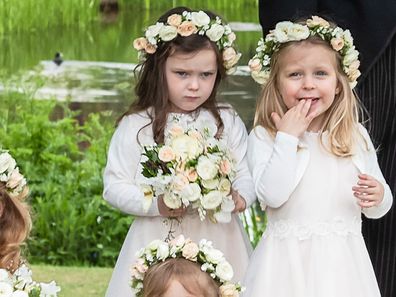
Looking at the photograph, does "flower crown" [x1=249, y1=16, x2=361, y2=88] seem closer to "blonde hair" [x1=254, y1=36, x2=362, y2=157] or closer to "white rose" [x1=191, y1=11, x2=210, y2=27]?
"blonde hair" [x1=254, y1=36, x2=362, y2=157]

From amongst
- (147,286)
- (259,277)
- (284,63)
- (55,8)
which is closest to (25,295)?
(147,286)

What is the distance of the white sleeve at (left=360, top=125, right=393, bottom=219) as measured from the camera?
5.70 metres

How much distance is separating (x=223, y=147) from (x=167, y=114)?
0.42m

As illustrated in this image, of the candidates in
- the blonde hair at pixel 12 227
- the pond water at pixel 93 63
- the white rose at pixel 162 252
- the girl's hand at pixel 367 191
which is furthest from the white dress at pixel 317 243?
the pond water at pixel 93 63

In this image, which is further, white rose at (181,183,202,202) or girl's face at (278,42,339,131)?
girl's face at (278,42,339,131)

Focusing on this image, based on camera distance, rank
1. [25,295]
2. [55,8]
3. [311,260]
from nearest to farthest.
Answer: [25,295] → [311,260] → [55,8]

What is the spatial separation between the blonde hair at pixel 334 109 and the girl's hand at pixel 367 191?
184mm

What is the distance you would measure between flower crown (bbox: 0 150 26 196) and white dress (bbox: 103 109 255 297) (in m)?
0.42

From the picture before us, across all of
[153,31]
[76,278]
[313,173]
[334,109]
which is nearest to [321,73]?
[334,109]

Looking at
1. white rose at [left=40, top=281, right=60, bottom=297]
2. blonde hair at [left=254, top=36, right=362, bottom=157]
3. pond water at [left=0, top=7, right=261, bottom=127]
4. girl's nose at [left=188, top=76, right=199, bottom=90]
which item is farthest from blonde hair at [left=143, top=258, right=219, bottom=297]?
pond water at [left=0, top=7, right=261, bottom=127]

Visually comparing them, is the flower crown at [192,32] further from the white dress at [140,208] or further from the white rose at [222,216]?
the white rose at [222,216]

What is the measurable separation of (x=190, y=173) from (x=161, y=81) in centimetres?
58

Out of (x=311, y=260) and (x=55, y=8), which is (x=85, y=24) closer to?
(x=55, y=8)

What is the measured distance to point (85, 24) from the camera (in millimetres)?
10109
